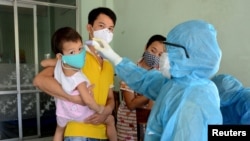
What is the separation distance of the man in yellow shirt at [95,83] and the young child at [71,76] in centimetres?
3

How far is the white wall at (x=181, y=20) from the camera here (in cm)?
233

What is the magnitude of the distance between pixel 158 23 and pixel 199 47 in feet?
6.77

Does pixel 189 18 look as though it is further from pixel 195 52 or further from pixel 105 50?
pixel 195 52

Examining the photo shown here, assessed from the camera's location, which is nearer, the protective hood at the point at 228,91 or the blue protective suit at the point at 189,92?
the blue protective suit at the point at 189,92

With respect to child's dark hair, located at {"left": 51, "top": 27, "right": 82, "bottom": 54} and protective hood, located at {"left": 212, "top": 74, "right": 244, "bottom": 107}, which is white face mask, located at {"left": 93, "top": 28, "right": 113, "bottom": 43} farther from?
protective hood, located at {"left": 212, "top": 74, "right": 244, "bottom": 107}

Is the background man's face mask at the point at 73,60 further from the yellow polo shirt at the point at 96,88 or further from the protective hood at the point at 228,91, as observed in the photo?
the protective hood at the point at 228,91

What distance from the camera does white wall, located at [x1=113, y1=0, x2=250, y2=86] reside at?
2323 mm

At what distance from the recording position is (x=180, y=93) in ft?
3.61

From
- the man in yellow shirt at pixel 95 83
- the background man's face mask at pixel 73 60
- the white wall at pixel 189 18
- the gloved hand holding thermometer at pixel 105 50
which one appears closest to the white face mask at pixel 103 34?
the man in yellow shirt at pixel 95 83

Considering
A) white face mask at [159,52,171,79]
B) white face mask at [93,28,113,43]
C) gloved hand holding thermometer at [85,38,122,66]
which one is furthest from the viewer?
white face mask at [93,28,113,43]

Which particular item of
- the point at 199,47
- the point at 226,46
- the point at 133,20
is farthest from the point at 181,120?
the point at 133,20

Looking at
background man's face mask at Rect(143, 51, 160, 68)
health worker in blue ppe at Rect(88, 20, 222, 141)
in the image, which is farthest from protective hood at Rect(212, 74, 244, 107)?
background man's face mask at Rect(143, 51, 160, 68)

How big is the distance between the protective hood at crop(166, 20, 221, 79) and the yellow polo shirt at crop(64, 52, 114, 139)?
48cm

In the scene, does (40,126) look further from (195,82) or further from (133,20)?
(195,82)
